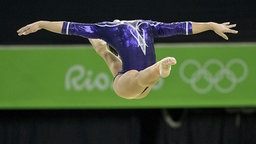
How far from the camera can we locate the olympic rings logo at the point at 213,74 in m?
5.45

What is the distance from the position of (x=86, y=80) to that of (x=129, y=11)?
106 centimetres

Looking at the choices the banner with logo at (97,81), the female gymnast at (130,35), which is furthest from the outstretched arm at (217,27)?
the banner with logo at (97,81)

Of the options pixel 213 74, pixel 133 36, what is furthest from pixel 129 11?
pixel 213 74

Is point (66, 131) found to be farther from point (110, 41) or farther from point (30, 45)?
point (110, 41)

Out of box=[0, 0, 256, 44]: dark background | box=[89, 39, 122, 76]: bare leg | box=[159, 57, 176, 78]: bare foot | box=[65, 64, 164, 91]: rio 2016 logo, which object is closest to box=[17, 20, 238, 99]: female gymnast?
box=[89, 39, 122, 76]: bare leg

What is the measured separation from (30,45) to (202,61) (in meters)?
1.59

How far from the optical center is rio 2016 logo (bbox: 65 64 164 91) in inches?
216

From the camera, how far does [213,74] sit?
17.9ft

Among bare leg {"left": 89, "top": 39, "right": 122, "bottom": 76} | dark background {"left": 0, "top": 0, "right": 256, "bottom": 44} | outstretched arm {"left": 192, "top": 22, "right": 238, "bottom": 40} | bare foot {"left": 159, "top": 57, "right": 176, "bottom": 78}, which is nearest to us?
bare foot {"left": 159, "top": 57, "right": 176, "bottom": 78}

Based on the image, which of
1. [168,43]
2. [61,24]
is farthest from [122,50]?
[168,43]

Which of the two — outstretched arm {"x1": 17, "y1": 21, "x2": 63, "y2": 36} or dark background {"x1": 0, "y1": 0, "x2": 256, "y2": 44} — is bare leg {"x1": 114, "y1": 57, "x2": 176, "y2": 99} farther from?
dark background {"x1": 0, "y1": 0, "x2": 256, "y2": 44}

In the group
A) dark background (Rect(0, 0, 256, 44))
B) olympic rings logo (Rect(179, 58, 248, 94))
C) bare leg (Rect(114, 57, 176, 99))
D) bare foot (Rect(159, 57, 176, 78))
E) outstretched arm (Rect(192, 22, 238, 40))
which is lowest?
olympic rings logo (Rect(179, 58, 248, 94))

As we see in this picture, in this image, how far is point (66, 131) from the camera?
5.98 m

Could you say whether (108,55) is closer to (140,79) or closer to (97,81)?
(140,79)
